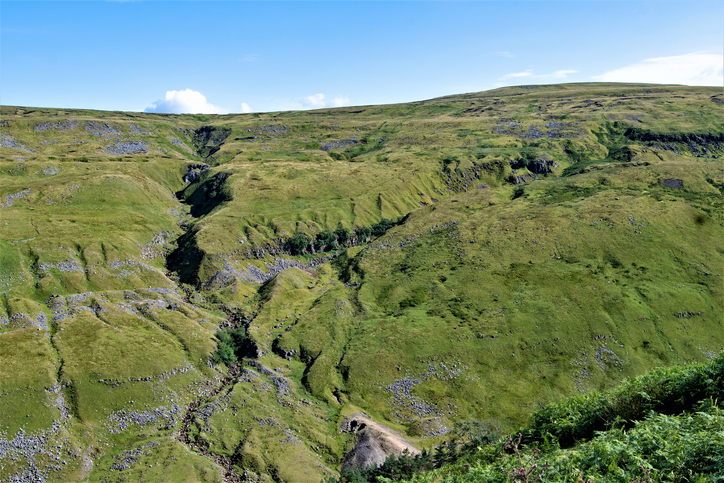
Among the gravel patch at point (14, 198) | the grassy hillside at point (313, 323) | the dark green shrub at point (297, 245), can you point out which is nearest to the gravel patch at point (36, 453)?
the grassy hillside at point (313, 323)

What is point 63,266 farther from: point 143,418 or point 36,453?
point 36,453

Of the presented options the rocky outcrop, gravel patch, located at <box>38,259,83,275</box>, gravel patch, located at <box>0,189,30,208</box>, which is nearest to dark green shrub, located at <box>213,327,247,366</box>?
the rocky outcrop

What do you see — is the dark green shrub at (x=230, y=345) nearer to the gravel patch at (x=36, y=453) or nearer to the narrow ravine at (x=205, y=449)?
the narrow ravine at (x=205, y=449)

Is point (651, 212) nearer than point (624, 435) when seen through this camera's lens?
No

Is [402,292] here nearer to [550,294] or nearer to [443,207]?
[550,294]

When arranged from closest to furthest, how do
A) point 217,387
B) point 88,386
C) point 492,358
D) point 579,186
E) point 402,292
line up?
1. point 88,386
2. point 217,387
3. point 492,358
4. point 402,292
5. point 579,186

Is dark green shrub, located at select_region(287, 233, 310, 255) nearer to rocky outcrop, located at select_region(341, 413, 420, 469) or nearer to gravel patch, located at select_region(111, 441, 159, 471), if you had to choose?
rocky outcrop, located at select_region(341, 413, 420, 469)

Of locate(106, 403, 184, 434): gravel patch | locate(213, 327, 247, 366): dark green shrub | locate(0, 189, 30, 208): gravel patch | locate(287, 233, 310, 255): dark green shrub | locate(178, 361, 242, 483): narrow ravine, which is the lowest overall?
locate(178, 361, 242, 483): narrow ravine

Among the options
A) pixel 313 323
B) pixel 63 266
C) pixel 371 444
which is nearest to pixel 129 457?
pixel 371 444

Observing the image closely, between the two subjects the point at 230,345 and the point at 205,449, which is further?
the point at 230,345

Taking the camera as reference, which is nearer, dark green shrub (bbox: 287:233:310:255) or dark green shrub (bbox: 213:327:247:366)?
dark green shrub (bbox: 213:327:247:366)

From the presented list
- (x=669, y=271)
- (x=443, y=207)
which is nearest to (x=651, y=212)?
(x=669, y=271)
